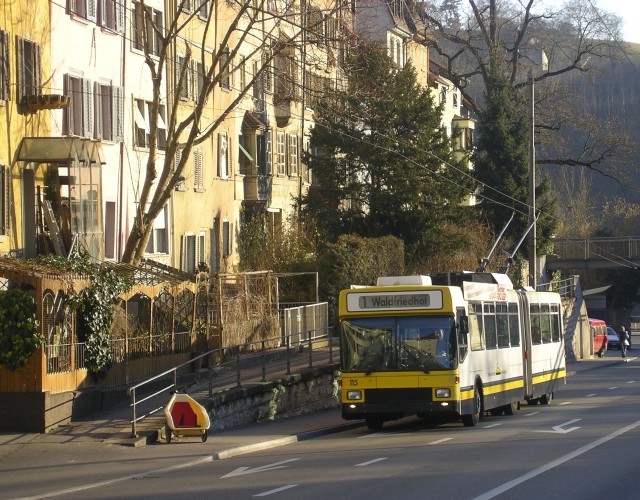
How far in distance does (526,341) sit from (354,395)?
7.52 metres

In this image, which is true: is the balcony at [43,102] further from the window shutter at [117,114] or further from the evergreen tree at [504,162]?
the evergreen tree at [504,162]

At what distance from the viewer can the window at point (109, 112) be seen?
32938mm

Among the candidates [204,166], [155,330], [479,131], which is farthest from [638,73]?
[155,330]

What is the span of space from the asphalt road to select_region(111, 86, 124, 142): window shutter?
42.9ft

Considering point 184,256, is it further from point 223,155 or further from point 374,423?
point 374,423

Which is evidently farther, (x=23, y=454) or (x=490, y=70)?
(x=490, y=70)

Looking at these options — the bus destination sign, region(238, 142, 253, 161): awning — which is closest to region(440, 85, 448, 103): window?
region(238, 142, 253, 161): awning

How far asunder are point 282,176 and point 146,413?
28.1 metres

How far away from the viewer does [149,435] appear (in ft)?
66.9

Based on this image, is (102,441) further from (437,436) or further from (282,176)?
(282,176)

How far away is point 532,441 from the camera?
20625 mm

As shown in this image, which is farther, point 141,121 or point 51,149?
point 141,121

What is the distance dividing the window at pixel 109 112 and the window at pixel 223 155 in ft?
32.6

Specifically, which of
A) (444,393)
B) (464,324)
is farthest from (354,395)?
(464,324)
